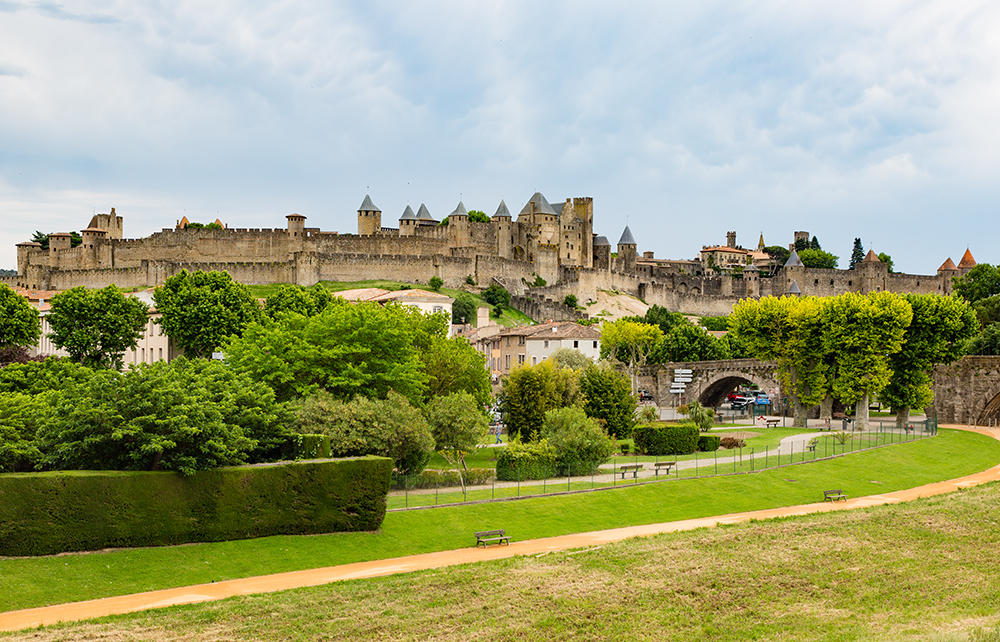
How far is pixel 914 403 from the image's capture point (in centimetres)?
5738

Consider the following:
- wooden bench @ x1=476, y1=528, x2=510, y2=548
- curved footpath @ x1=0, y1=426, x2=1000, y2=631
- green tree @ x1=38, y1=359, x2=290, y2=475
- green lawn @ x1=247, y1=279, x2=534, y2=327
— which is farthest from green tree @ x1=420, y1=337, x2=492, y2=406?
green lawn @ x1=247, y1=279, x2=534, y2=327

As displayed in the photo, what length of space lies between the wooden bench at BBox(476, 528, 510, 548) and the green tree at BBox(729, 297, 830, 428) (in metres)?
33.7

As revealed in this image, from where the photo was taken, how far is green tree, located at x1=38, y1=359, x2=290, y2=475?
25641mm

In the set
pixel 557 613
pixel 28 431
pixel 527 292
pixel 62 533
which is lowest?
pixel 557 613

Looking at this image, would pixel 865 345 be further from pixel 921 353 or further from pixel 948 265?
pixel 948 265

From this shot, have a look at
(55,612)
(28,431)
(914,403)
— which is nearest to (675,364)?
(914,403)

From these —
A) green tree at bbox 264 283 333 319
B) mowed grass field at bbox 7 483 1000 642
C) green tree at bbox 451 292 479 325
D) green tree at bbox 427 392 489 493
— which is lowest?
mowed grass field at bbox 7 483 1000 642

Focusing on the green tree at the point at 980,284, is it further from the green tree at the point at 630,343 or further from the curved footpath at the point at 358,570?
the curved footpath at the point at 358,570

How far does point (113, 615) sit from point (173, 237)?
10721 centimetres

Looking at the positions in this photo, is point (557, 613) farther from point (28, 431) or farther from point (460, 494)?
point (28, 431)

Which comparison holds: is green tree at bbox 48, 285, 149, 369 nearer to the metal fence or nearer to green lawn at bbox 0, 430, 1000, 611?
the metal fence

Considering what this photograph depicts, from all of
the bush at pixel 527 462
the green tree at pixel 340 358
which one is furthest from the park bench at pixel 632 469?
the green tree at pixel 340 358

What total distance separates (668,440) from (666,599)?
81.2 feet

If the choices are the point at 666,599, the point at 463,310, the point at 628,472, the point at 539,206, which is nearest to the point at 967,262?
the point at 539,206
